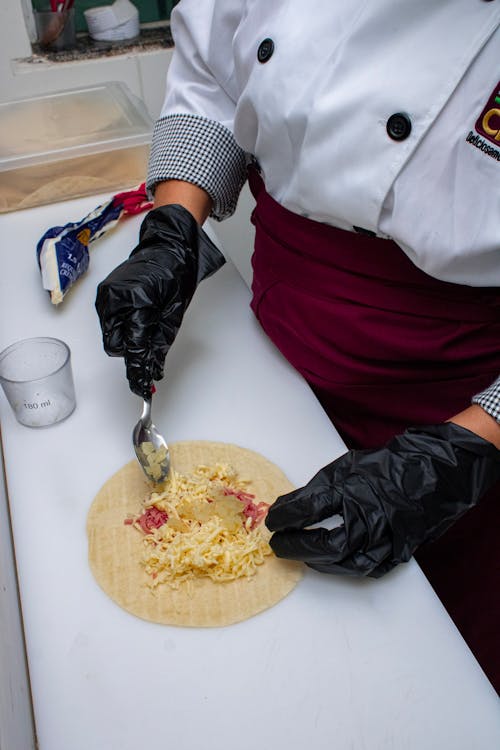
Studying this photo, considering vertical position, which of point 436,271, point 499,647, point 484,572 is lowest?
point 499,647

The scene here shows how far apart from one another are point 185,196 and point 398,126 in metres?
0.47

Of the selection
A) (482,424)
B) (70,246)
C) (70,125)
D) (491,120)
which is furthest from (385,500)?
(70,125)

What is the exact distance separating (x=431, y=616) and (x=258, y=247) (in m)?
0.70

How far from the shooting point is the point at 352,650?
2.49ft

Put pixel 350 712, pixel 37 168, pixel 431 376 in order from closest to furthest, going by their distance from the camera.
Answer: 1. pixel 350 712
2. pixel 431 376
3. pixel 37 168

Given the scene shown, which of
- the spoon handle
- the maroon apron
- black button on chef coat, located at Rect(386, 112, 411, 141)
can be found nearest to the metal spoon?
the spoon handle

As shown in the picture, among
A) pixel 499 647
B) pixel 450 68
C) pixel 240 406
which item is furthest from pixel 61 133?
pixel 499 647

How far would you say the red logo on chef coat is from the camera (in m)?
0.77

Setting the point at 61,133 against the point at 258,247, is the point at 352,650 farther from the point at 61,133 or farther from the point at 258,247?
the point at 61,133

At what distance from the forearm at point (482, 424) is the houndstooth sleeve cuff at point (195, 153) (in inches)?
25.1

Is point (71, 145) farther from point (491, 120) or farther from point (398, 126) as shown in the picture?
point (491, 120)

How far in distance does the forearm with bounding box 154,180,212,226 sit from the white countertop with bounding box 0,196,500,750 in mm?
413

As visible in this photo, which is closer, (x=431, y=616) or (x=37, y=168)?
(x=431, y=616)

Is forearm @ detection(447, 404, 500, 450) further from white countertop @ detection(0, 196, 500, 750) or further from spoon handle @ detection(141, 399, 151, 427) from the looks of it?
spoon handle @ detection(141, 399, 151, 427)
